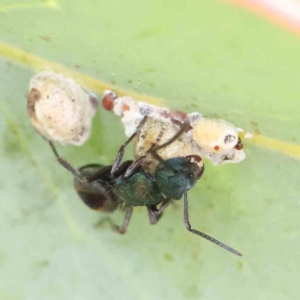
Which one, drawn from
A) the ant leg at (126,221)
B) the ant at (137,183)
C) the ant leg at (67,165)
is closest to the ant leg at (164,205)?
the ant at (137,183)

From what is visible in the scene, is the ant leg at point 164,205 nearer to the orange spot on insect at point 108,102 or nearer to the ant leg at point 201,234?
the ant leg at point 201,234

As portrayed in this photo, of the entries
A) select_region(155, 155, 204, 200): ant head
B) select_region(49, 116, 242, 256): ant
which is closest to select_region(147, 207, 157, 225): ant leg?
select_region(49, 116, 242, 256): ant

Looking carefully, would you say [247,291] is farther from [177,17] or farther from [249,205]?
[177,17]

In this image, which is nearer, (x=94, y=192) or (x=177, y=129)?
(x=177, y=129)

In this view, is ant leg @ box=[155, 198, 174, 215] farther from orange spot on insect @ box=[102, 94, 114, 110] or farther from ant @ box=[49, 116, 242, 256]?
orange spot on insect @ box=[102, 94, 114, 110]

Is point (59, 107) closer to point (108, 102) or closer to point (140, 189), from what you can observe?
point (108, 102)

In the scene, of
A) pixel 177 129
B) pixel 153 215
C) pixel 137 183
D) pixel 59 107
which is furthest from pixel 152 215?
pixel 59 107
